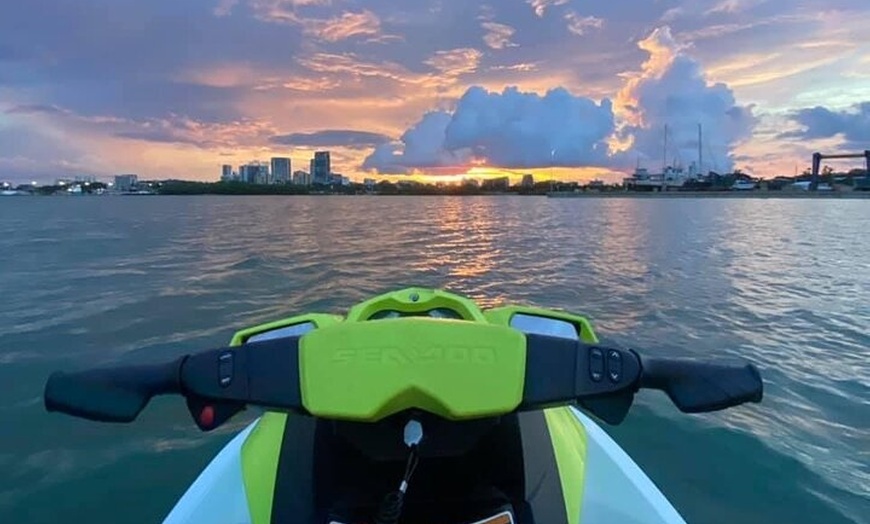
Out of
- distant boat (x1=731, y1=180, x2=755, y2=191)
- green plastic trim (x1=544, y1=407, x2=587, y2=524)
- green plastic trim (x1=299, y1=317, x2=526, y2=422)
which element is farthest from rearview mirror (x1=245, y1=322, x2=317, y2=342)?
distant boat (x1=731, y1=180, x2=755, y2=191)

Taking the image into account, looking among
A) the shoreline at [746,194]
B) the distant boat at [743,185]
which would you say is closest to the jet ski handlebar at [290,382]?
the shoreline at [746,194]

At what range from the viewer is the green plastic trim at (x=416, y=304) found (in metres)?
1.70

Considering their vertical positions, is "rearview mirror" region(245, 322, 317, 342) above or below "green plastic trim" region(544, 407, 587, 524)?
above

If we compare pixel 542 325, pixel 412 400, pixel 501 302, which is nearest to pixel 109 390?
pixel 412 400

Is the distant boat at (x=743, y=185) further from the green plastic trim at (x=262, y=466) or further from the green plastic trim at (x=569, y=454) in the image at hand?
the green plastic trim at (x=262, y=466)

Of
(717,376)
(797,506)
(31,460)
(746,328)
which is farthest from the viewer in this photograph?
(746,328)

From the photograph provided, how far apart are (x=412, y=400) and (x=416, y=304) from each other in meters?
0.67

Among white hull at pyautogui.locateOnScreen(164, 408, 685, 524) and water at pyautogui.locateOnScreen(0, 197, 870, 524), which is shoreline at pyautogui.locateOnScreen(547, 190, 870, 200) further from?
white hull at pyautogui.locateOnScreen(164, 408, 685, 524)

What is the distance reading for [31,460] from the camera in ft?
15.2

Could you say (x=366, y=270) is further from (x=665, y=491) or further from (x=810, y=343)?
(x=665, y=491)

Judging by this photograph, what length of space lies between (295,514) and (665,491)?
345 cm

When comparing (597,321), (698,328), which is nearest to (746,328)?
(698,328)

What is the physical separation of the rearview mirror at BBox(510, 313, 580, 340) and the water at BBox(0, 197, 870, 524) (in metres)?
2.91

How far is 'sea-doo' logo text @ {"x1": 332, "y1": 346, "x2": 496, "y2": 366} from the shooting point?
1.12 metres
